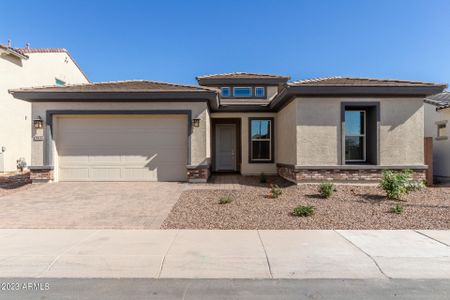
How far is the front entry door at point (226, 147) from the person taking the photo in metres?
14.5

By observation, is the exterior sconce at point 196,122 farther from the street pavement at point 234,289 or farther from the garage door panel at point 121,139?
the street pavement at point 234,289

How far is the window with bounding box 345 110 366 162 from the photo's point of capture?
10453 mm

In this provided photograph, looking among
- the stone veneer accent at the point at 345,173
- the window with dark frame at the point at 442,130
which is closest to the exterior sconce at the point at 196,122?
the stone veneer accent at the point at 345,173

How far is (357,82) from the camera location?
402 inches

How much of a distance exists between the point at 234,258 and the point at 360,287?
1.76 m

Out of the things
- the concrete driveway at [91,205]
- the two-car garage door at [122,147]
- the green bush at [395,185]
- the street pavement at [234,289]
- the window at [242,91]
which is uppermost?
the window at [242,91]

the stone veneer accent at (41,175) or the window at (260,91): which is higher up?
the window at (260,91)

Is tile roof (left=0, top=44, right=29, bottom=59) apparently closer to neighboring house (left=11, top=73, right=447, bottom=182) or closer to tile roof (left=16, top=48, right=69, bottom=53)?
tile roof (left=16, top=48, right=69, bottom=53)

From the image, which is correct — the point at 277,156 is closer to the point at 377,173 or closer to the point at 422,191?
the point at 377,173

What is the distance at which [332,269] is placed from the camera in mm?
3949

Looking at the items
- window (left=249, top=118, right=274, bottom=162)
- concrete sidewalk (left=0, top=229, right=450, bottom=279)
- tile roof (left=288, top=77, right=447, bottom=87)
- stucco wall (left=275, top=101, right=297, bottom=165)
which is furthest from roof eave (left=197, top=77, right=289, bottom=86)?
concrete sidewalk (left=0, top=229, right=450, bottom=279)

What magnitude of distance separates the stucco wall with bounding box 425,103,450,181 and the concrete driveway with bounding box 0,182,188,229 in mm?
11001

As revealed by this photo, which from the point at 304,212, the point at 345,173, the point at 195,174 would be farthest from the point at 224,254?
the point at 345,173

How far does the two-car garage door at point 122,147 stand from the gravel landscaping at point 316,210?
254 centimetres
